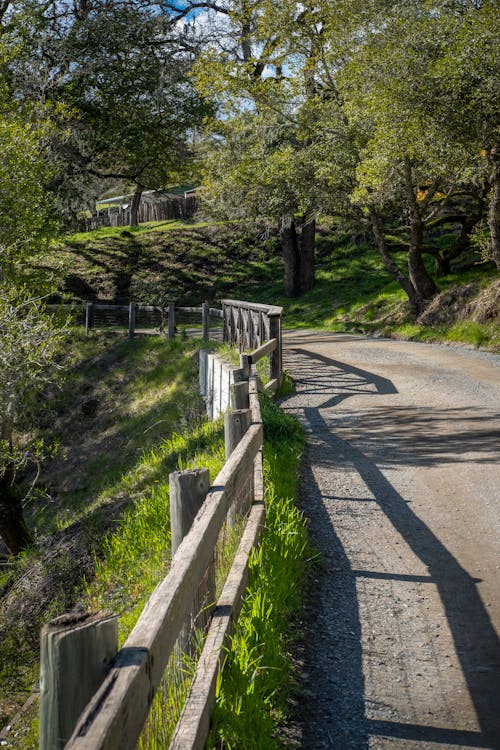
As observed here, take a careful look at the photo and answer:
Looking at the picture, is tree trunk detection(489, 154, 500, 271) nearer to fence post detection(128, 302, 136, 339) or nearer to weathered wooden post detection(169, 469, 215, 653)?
fence post detection(128, 302, 136, 339)

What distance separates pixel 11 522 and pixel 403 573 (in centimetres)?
1050

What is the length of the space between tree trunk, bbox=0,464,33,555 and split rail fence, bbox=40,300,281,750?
9.67m

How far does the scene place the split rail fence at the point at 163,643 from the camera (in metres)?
2.05

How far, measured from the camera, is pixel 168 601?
2.78 metres

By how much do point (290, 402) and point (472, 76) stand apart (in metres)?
8.98

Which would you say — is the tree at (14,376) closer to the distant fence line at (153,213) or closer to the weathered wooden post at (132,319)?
the weathered wooden post at (132,319)

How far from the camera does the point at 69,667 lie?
205 centimetres

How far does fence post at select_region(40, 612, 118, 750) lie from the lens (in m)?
2.03

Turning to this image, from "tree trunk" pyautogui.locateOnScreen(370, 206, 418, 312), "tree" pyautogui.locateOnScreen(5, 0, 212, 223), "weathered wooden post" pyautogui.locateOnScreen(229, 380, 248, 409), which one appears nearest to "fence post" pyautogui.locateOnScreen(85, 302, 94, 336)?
"tree" pyautogui.locateOnScreen(5, 0, 212, 223)

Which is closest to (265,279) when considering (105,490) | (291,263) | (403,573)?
(291,263)

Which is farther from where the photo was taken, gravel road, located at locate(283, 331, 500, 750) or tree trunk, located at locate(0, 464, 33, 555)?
tree trunk, located at locate(0, 464, 33, 555)

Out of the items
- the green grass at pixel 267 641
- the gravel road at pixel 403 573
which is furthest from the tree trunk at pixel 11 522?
the green grass at pixel 267 641

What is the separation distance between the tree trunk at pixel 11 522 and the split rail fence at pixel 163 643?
31.7 ft

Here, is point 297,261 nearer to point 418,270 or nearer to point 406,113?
point 418,270
